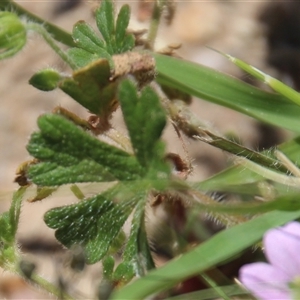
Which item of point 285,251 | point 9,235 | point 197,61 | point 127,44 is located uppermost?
point 127,44

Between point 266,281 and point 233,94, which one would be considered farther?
point 233,94

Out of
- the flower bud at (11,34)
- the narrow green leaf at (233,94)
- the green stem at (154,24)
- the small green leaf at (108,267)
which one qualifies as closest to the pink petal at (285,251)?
the small green leaf at (108,267)

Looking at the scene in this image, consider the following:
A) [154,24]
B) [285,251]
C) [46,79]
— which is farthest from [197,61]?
[285,251]

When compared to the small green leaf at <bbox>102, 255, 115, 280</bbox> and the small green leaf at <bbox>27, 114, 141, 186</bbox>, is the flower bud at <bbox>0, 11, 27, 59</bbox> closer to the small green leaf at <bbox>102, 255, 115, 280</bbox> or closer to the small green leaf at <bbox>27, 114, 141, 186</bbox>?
the small green leaf at <bbox>27, 114, 141, 186</bbox>

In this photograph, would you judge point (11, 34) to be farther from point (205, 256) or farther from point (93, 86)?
point (205, 256)

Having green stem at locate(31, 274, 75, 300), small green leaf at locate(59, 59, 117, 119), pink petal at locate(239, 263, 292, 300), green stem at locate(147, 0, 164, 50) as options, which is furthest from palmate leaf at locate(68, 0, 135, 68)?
pink petal at locate(239, 263, 292, 300)

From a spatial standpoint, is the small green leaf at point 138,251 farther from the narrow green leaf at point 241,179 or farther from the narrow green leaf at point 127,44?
the narrow green leaf at point 127,44
